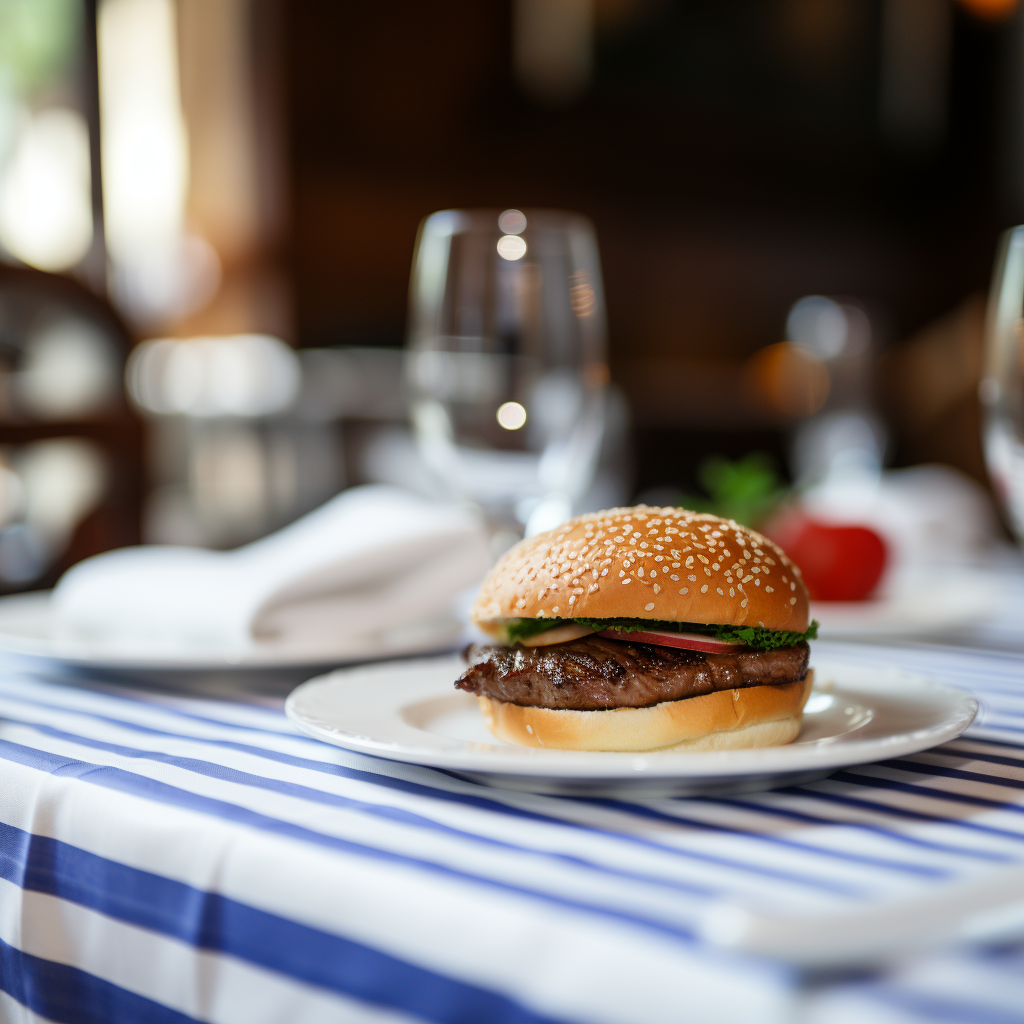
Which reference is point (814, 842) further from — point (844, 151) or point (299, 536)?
point (844, 151)

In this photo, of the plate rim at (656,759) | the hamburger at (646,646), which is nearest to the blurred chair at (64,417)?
the hamburger at (646,646)

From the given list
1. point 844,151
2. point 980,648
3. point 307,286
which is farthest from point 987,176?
point 980,648

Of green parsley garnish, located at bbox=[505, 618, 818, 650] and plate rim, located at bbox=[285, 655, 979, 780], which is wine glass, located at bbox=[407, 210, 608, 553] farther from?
plate rim, located at bbox=[285, 655, 979, 780]

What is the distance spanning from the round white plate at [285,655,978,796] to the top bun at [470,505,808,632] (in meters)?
0.07

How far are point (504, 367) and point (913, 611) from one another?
0.51 metres

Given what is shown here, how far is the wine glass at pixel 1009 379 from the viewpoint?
0.88 meters

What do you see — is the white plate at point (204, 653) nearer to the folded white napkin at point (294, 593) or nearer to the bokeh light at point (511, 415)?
the folded white napkin at point (294, 593)

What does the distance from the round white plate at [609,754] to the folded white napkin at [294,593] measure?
134mm

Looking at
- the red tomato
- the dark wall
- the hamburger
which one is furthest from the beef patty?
the dark wall

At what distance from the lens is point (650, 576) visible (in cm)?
71

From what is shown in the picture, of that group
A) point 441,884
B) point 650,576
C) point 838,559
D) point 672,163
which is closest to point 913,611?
point 838,559

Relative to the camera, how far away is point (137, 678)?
91cm

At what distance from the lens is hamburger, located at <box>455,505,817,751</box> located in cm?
69

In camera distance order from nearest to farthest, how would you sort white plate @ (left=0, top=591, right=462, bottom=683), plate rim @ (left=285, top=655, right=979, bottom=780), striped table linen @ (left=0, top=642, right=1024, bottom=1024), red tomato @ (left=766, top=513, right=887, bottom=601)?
striped table linen @ (left=0, top=642, right=1024, bottom=1024) → plate rim @ (left=285, top=655, right=979, bottom=780) → white plate @ (left=0, top=591, right=462, bottom=683) → red tomato @ (left=766, top=513, right=887, bottom=601)
